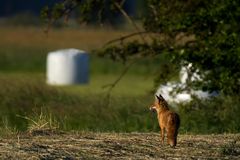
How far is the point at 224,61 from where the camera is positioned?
16359mm

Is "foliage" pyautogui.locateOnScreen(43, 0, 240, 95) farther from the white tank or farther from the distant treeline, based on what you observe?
the distant treeline

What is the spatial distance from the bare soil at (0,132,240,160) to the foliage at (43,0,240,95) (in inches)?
167

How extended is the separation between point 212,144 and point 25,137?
2095mm

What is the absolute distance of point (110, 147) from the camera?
1083cm

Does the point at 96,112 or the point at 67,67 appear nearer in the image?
the point at 96,112

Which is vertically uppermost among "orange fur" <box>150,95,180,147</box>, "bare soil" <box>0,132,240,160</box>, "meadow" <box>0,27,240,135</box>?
"meadow" <box>0,27,240,135</box>

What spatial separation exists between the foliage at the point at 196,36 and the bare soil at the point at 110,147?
13.9ft

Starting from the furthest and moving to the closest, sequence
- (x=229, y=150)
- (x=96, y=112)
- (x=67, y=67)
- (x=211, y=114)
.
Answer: (x=67, y=67) → (x=96, y=112) → (x=211, y=114) → (x=229, y=150)

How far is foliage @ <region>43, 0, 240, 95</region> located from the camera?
16250 mm

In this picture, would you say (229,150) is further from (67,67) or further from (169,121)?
(67,67)

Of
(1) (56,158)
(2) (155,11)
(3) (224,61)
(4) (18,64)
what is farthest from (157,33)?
(4) (18,64)

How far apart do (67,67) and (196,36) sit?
1539 centimetres

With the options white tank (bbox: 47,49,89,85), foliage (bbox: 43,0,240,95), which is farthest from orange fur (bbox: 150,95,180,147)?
white tank (bbox: 47,49,89,85)

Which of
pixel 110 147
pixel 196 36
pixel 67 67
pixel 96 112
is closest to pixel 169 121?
pixel 110 147
